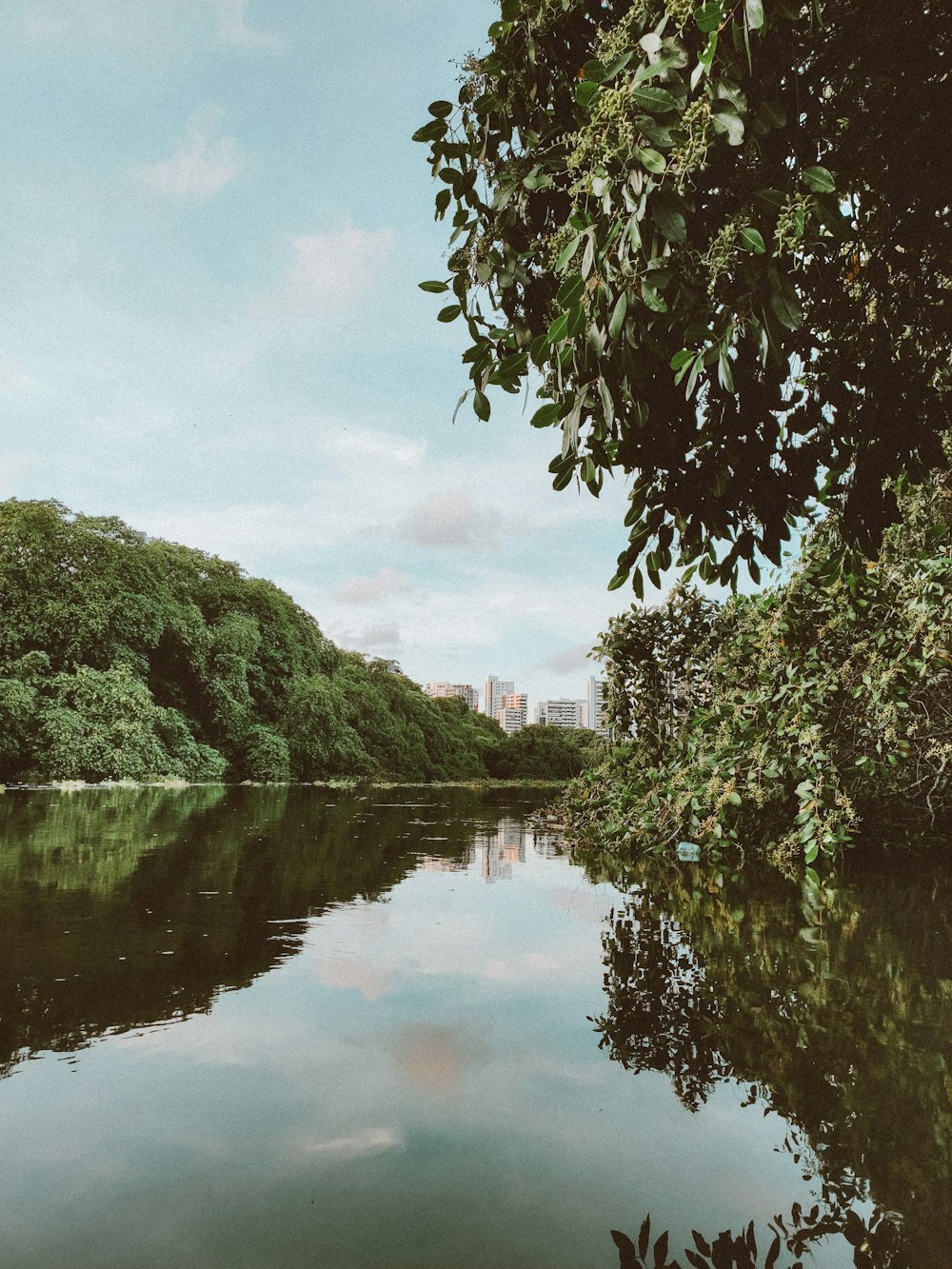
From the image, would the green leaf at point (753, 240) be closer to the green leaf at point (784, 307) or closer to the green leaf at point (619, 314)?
the green leaf at point (784, 307)

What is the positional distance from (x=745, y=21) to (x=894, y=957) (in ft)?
10.6

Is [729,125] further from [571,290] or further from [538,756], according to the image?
[538,756]

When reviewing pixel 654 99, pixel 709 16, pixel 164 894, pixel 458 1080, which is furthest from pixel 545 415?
pixel 164 894

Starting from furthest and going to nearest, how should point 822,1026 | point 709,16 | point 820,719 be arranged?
point 820,719 → point 822,1026 → point 709,16

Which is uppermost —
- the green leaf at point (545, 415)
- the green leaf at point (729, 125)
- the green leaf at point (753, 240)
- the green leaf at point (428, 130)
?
the green leaf at point (428, 130)

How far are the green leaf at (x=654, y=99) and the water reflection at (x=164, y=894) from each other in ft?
8.89

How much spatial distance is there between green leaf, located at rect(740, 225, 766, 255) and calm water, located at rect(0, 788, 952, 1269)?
1896mm

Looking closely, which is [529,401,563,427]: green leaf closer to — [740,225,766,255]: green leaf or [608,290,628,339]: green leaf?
[608,290,628,339]: green leaf

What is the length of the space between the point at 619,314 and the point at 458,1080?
1922 millimetres

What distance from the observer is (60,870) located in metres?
5.12

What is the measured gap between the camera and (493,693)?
137750mm

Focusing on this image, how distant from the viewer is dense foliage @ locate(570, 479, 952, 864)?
467 cm

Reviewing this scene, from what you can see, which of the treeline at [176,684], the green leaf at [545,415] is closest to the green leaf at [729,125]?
the green leaf at [545,415]

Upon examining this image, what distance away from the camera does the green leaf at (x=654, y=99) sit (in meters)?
1.67
